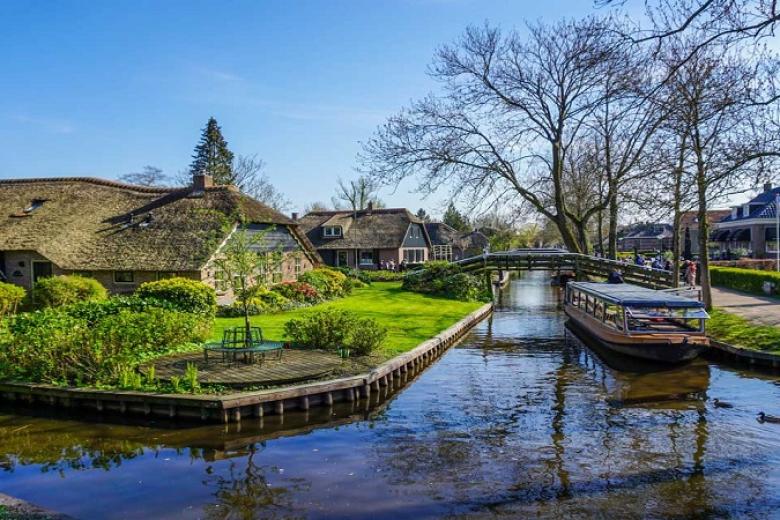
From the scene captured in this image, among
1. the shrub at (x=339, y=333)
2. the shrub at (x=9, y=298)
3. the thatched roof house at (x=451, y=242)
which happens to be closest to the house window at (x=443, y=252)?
the thatched roof house at (x=451, y=242)

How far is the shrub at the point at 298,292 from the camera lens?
30453 mm

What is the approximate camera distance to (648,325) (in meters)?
20.2

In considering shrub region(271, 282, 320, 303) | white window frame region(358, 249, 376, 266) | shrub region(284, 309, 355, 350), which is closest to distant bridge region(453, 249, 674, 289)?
shrub region(271, 282, 320, 303)

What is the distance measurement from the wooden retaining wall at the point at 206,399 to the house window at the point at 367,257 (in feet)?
142

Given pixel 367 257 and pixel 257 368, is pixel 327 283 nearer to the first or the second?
pixel 257 368

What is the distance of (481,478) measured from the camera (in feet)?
33.7

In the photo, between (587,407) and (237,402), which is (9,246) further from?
(587,407)

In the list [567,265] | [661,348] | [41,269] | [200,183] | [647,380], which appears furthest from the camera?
[567,265]

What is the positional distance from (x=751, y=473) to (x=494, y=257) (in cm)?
2897

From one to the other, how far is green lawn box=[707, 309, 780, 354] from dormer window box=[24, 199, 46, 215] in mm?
32679

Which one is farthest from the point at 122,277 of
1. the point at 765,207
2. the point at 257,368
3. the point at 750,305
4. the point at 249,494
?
the point at 765,207

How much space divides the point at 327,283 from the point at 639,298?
1822 centimetres

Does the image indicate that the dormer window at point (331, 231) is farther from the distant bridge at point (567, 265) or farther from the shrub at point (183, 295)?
the shrub at point (183, 295)

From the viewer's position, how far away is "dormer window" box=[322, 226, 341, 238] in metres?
60.2
